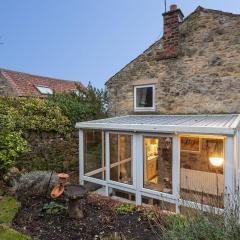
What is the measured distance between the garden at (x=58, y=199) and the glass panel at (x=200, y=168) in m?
1.35

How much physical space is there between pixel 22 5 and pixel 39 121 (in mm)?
21891

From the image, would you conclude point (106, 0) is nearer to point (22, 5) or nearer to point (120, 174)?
point (22, 5)

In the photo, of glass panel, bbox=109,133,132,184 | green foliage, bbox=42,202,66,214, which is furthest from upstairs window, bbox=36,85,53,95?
green foliage, bbox=42,202,66,214

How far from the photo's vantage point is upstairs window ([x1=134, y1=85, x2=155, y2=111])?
40.2 ft

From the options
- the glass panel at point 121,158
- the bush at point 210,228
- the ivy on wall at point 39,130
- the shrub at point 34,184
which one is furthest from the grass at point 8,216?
the glass panel at point 121,158

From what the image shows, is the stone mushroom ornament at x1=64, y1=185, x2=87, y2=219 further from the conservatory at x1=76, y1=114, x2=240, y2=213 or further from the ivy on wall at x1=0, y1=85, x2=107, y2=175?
the ivy on wall at x1=0, y1=85, x2=107, y2=175

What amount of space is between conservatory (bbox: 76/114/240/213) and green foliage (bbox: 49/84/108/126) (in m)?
3.57

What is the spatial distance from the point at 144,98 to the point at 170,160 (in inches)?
203

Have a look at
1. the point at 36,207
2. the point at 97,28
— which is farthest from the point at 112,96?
the point at 97,28

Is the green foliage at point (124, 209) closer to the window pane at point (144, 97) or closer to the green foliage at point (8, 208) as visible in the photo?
the green foliage at point (8, 208)

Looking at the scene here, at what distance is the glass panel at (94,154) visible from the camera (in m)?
10.0

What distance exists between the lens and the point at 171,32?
11492 millimetres

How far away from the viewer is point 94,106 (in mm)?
14703

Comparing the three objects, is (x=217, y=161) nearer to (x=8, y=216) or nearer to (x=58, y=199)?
(x=58, y=199)
